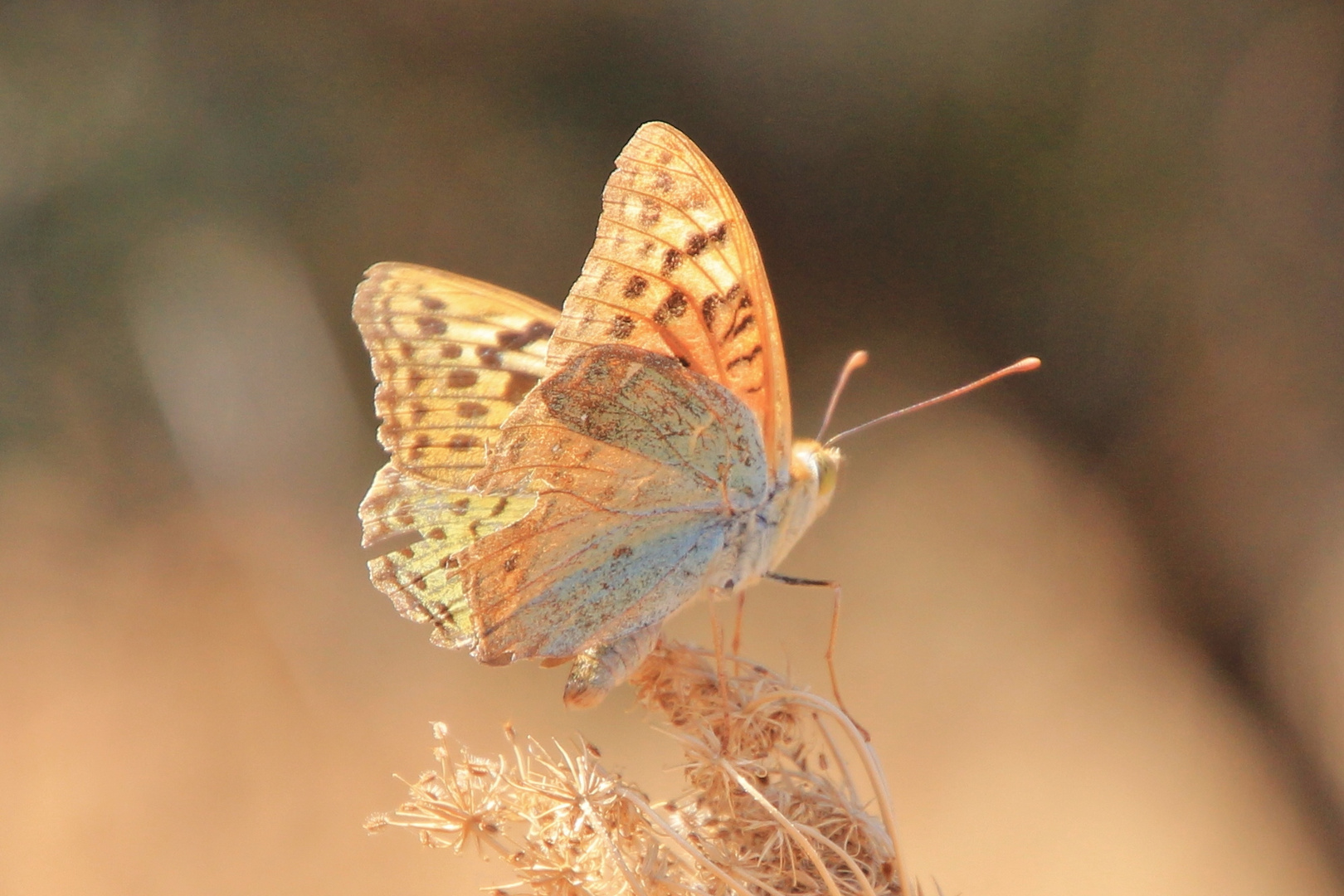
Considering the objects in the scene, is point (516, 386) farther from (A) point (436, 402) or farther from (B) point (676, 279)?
(B) point (676, 279)

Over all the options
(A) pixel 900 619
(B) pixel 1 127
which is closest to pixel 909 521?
(A) pixel 900 619

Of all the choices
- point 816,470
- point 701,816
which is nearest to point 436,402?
point 816,470

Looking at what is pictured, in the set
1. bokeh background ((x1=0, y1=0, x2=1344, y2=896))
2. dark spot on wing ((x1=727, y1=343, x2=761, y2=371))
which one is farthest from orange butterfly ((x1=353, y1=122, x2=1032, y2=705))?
bokeh background ((x1=0, y1=0, x2=1344, y2=896))

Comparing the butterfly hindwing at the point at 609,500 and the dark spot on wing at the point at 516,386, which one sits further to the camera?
the dark spot on wing at the point at 516,386

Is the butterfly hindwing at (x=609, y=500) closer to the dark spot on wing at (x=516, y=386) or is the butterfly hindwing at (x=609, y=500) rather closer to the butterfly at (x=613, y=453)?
the butterfly at (x=613, y=453)

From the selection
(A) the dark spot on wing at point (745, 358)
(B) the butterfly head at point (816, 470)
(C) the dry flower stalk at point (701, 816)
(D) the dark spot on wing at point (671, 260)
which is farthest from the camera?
(B) the butterfly head at point (816, 470)

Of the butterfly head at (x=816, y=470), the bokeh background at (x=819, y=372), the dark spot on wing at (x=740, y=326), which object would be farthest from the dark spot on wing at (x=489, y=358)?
the bokeh background at (x=819, y=372)
